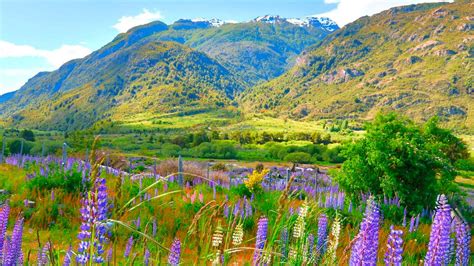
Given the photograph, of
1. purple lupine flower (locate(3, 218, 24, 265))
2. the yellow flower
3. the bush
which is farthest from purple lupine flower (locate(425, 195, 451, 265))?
the bush

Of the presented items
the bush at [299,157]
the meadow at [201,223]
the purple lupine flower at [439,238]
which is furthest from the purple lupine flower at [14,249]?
the bush at [299,157]

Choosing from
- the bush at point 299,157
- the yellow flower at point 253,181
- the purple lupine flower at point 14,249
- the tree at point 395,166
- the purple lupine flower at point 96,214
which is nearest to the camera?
the purple lupine flower at point 96,214

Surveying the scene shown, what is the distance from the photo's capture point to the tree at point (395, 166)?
11227 millimetres

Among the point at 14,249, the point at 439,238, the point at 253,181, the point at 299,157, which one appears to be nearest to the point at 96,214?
the point at 14,249

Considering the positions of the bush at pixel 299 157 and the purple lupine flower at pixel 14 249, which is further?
the bush at pixel 299 157

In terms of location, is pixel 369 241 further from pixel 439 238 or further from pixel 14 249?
pixel 14 249

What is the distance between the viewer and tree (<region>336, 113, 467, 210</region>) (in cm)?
1123

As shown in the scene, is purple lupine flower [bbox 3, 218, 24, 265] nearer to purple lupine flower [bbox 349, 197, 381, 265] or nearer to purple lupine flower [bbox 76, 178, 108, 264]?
purple lupine flower [bbox 76, 178, 108, 264]

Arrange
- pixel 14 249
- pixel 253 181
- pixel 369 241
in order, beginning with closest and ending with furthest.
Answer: pixel 369 241, pixel 14 249, pixel 253 181

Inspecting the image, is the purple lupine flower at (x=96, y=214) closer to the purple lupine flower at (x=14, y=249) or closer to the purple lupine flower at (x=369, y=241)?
the purple lupine flower at (x=14, y=249)

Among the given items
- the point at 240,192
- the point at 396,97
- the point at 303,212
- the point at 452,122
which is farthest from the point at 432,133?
the point at 396,97

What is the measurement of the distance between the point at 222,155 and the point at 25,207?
189 feet

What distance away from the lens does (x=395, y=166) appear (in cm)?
1148

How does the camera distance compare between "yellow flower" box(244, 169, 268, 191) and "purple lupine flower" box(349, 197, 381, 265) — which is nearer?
"purple lupine flower" box(349, 197, 381, 265)
